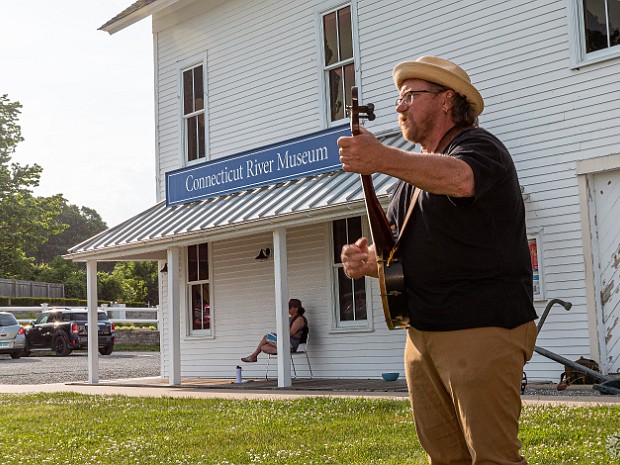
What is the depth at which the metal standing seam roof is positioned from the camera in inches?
484

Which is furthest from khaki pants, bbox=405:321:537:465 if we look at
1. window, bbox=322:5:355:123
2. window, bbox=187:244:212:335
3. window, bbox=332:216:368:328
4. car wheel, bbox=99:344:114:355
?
A: car wheel, bbox=99:344:114:355

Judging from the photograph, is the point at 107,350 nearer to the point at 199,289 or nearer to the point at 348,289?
the point at 199,289

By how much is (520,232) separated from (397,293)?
0.44 meters

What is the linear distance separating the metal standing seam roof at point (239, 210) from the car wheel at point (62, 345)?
11744mm

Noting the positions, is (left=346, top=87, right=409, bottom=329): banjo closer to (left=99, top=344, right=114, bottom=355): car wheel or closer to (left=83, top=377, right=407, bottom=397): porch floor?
(left=83, top=377, right=407, bottom=397): porch floor

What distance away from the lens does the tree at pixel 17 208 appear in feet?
162

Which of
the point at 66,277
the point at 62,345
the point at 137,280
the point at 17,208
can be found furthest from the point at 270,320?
the point at 137,280

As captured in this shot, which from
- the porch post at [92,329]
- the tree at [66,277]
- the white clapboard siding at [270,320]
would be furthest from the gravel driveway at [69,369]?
the tree at [66,277]

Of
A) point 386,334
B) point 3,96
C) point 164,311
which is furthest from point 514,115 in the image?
point 3,96

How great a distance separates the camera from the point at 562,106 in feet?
37.4

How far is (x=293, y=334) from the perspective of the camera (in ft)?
47.1

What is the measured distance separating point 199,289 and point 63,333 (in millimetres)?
12181

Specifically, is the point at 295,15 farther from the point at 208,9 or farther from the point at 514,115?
the point at 514,115

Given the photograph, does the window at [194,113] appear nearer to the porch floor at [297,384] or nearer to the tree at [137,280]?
the porch floor at [297,384]
